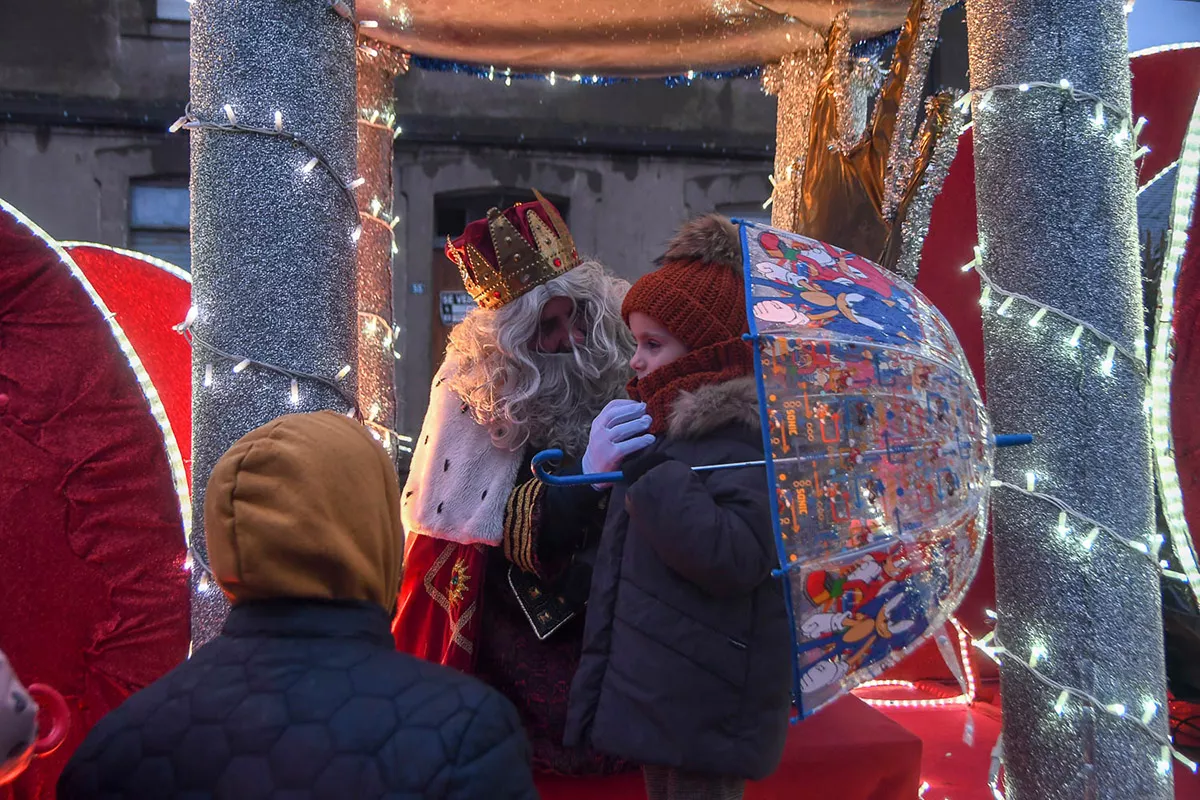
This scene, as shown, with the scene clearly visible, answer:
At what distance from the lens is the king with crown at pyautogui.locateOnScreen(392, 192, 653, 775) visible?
2.28m

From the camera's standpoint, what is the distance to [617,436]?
6.25 ft

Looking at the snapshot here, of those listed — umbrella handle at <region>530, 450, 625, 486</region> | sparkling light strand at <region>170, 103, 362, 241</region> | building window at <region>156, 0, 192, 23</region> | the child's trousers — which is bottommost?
the child's trousers

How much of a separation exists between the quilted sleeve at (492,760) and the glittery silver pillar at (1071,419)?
1398mm

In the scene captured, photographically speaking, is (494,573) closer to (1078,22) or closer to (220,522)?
(220,522)

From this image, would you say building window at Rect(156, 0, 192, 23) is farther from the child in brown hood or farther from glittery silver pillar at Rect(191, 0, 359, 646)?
the child in brown hood

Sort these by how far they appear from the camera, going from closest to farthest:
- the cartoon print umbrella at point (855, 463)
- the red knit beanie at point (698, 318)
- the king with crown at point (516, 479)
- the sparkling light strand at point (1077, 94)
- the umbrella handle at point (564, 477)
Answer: the cartoon print umbrella at point (855, 463) < the umbrella handle at point (564, 477) < the red knit beanie at point (698, 318) < the sparkling light strand at point (1077, 94) < the king with crown at point (516, 479)

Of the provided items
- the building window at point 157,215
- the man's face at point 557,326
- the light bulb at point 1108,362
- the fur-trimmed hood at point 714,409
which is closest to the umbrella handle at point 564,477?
the fur-trimmed hood at point 714,409

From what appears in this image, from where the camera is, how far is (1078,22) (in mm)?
2184

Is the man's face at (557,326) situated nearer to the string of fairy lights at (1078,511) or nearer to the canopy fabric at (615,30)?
Result: the string of fairy lights at (1078,511)

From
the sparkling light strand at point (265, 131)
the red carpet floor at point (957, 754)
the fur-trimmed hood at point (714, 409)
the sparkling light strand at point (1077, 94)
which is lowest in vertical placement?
the red carpet floor at point (957, 754)

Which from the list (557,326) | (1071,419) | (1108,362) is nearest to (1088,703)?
(1071,419)

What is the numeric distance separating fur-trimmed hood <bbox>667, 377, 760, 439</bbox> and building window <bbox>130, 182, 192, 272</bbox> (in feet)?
26.7

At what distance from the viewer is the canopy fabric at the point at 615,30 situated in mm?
3268

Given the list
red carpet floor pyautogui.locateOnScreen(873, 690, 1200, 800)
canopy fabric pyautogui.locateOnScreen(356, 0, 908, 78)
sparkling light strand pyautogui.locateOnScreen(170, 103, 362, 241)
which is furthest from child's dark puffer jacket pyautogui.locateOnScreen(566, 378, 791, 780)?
canopy fabric pyautogui.locateOnScreen(356, 0, 908, 78)
